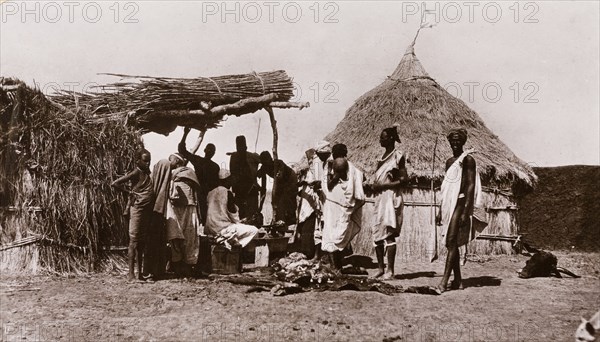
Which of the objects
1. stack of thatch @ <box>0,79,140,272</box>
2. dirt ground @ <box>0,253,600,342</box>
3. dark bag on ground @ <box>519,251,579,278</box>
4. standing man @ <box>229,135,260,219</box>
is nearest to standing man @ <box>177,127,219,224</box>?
standing man @ <box>229,135,260,219</box>

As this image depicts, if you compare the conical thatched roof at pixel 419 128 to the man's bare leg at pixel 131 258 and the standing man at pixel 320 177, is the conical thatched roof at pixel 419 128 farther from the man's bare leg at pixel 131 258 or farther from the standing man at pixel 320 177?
the man's bare leg at pixel 131 258

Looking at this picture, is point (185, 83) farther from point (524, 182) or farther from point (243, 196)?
point (524, 182)

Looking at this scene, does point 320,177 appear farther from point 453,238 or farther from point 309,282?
point 453,238

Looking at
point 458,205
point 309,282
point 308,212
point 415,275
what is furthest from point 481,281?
point 308,212

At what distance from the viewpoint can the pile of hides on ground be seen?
5.96m

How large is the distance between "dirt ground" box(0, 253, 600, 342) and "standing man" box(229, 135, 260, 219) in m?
3.16

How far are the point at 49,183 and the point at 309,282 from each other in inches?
148

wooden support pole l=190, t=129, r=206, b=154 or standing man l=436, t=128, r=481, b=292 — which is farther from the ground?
wooden support pole l=190, t=129, r=206, b=154

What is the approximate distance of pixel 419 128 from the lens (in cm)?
1249

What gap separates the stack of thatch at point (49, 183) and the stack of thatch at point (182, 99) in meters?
0.38

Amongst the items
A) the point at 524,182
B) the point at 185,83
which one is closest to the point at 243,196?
the point at 185,83

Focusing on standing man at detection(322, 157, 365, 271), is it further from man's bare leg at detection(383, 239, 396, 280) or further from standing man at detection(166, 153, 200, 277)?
standing man at detection(166, 153, 200, 277)

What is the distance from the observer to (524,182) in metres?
12.6

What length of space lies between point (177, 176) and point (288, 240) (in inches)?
86.9
